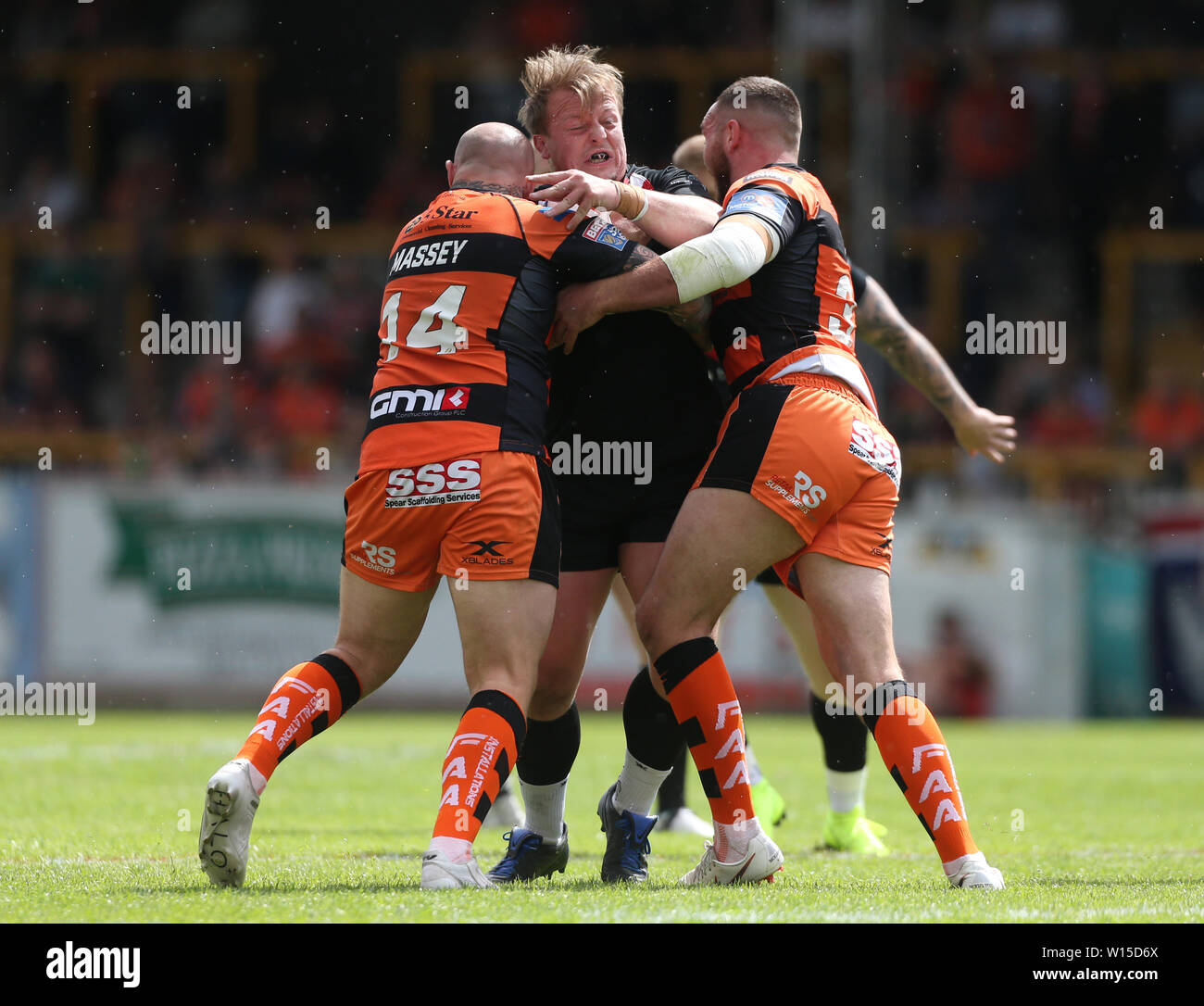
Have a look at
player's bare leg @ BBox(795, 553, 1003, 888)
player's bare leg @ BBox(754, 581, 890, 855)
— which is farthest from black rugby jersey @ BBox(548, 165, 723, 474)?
player's bare leg @ BBox(754, 581, 890, 855)

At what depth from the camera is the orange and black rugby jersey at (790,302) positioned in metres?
4.81

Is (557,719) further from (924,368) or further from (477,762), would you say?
(924,368)

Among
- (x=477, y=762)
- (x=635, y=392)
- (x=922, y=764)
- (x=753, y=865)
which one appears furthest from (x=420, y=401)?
(x=922, y=764)

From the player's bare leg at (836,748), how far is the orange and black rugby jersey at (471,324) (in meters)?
1.69

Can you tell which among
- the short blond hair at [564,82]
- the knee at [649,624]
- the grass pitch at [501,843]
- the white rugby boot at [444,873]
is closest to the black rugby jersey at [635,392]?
the short blond hair at [564,82]

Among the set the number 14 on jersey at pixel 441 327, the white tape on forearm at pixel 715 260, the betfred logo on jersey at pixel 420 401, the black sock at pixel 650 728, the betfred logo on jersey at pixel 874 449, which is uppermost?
the white tape on forearm at pixel 715 260

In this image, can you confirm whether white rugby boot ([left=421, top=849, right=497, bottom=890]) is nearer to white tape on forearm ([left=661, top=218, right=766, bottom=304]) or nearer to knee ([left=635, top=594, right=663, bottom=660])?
knee ([left=635, top=594, right=663, bottom=660])

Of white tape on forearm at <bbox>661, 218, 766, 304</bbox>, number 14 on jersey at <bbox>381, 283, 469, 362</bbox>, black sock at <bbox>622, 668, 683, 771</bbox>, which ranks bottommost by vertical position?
black sock at <bbox>622, 668, 683, 771</bbox>

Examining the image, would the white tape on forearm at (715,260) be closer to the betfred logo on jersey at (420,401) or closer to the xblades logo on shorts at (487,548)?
the betfred logo on jersey at (420,401)

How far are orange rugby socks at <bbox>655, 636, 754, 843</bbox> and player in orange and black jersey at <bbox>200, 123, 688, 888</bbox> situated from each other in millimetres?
451

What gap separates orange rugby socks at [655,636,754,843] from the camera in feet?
15.1

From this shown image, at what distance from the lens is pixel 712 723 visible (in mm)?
4637

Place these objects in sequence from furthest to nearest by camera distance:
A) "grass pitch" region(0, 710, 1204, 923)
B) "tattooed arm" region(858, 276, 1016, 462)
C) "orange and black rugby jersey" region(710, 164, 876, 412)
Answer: "tattooed arm" region(858, 276, 1016, 462) → "orange and black rugby jersey" region(710, 164, 876, 412) → "grass pitch" region(0, 710, 1204, 923)
